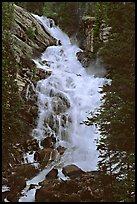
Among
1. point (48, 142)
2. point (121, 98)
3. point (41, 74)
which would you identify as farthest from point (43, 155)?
point (121, 98)

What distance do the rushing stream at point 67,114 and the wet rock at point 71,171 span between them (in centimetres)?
26

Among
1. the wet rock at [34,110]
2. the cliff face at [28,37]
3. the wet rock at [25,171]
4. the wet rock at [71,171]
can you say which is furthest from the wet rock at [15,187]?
the cliff face at [28,37]

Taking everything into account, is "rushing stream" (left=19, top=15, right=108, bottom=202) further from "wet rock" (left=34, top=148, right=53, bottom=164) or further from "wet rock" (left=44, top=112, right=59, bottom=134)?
"wet rock" (left=34, top=148, right=53, bottom=164)

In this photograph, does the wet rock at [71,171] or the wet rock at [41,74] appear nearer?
the wet rock at [71,171]

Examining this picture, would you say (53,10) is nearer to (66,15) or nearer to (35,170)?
(66,15)

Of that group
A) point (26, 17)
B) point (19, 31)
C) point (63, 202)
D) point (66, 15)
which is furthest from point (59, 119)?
point (66, 15)

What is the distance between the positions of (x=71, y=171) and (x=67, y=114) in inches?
213

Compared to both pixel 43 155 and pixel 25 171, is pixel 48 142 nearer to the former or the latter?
pixel 43 155

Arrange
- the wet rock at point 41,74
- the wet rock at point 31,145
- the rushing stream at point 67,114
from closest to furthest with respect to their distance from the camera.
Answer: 1. the rushing stream at point 67,114
2. the wet rock at point 31,145
3. the wet rock at point 41,74

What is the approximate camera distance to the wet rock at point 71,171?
15797 millimetres

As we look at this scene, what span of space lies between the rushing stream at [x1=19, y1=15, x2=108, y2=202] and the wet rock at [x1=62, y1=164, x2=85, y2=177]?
255 millimetres

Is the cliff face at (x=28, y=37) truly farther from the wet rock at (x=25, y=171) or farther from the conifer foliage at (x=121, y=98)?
the conifer foliage at (x=121, y=98)

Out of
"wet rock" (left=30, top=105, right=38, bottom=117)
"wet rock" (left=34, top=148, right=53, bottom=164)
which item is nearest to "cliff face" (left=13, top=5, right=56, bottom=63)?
"wet rock" (left=30, top=105, right=38, bottom=117)

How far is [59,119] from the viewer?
66.8 feet
